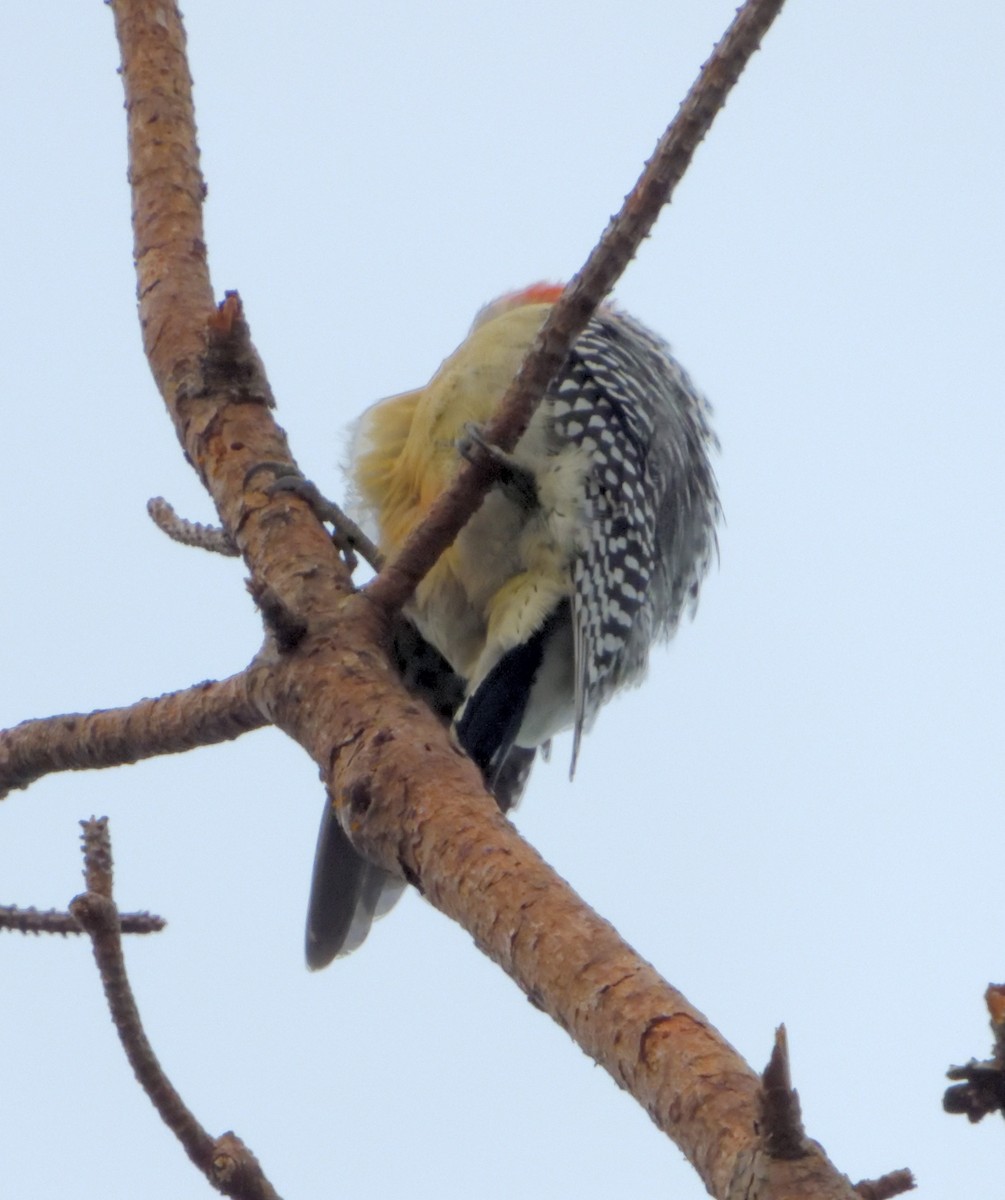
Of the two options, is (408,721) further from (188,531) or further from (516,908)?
(188,531)

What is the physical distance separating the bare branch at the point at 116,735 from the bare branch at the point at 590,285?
0.43 m

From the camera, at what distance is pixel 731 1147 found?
141cm

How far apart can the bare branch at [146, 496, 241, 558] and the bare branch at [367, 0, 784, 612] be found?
2.37 ft

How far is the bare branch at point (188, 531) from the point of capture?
3348 mm

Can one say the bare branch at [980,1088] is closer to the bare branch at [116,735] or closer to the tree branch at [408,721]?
the tree branch at [408,721]

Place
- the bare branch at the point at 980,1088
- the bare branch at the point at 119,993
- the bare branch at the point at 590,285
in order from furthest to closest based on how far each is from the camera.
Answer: the bare branch at the point at 590,285
the bare branch at the point at 119,993
the bare branch at the point at 980,1088

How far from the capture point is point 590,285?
2.26m

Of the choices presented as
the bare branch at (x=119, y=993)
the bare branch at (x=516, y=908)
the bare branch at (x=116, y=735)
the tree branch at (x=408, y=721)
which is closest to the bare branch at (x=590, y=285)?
the tree branch at (x=408, y=721)

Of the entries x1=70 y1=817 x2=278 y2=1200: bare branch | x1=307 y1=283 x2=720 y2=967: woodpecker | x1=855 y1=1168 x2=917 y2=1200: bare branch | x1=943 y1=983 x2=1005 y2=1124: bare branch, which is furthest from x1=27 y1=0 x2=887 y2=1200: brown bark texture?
x1=307 y1=283 x2=720 y2=967: woodpecker

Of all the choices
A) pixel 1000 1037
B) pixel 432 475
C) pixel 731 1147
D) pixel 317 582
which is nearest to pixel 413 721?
pixel 317 582

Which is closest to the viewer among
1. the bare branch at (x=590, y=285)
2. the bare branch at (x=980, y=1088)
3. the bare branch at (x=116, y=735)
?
the bare branch at (x=980, y=1088)

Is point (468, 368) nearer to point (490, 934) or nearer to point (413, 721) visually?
point (413, 721)

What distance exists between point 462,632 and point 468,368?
0.73 m

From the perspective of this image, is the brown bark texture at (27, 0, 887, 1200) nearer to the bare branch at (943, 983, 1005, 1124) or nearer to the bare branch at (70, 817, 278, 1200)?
the bare branch at (943, 983, 1005, 1124)
